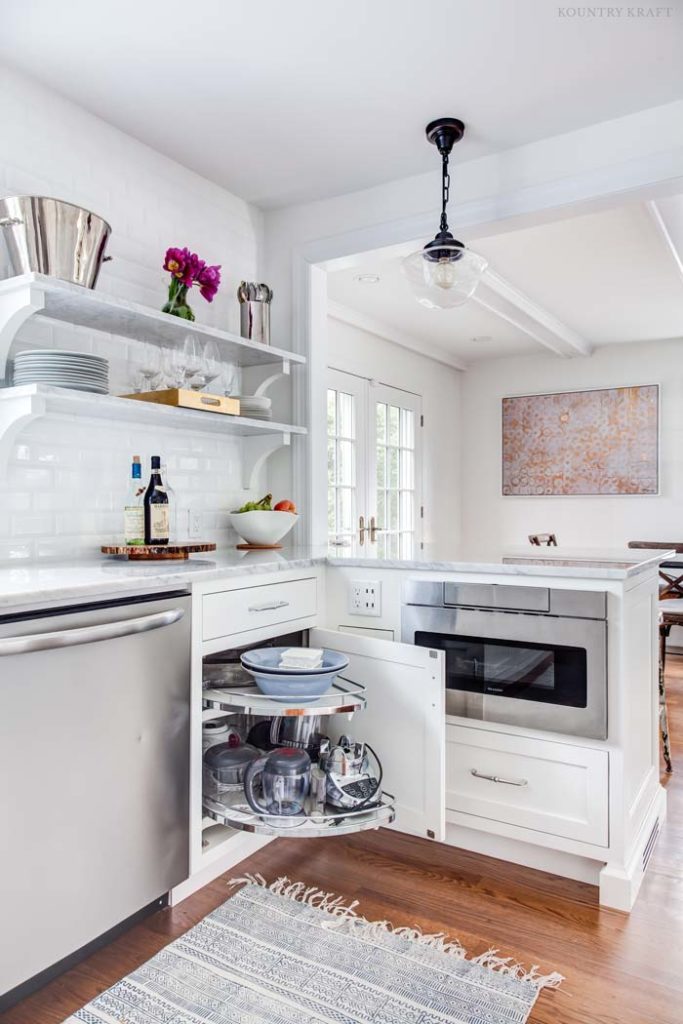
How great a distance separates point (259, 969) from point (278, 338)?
220cm

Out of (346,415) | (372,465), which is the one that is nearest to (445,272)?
(346,415)

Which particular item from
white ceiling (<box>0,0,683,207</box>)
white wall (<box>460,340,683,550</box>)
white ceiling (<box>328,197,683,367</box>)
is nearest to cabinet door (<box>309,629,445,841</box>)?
white ceiling (<box>328,197,683,367</box>)

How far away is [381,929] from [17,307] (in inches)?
72.8

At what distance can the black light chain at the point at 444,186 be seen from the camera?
2359 millimetres

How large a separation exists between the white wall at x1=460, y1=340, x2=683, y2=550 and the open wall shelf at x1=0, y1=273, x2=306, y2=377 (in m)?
3.31

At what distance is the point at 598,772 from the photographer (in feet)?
6.51

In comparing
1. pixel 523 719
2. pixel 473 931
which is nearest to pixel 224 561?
pixel 523 719

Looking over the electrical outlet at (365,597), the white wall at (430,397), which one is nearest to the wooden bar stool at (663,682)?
the electrical outlet at (365,597)

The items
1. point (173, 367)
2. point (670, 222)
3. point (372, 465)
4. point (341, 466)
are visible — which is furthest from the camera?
point (372, 465)

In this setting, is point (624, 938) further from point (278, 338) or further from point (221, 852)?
point (278, 338)

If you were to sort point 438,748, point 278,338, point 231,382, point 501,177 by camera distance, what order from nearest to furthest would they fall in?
point 438,748
point 501,177
point 231,382
point 278,338

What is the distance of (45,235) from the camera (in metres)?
1.83

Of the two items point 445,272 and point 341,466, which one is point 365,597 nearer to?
point 445,272

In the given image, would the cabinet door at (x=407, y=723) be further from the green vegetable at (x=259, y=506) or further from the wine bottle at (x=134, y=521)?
the wine bottle at (x=134, y=521)
